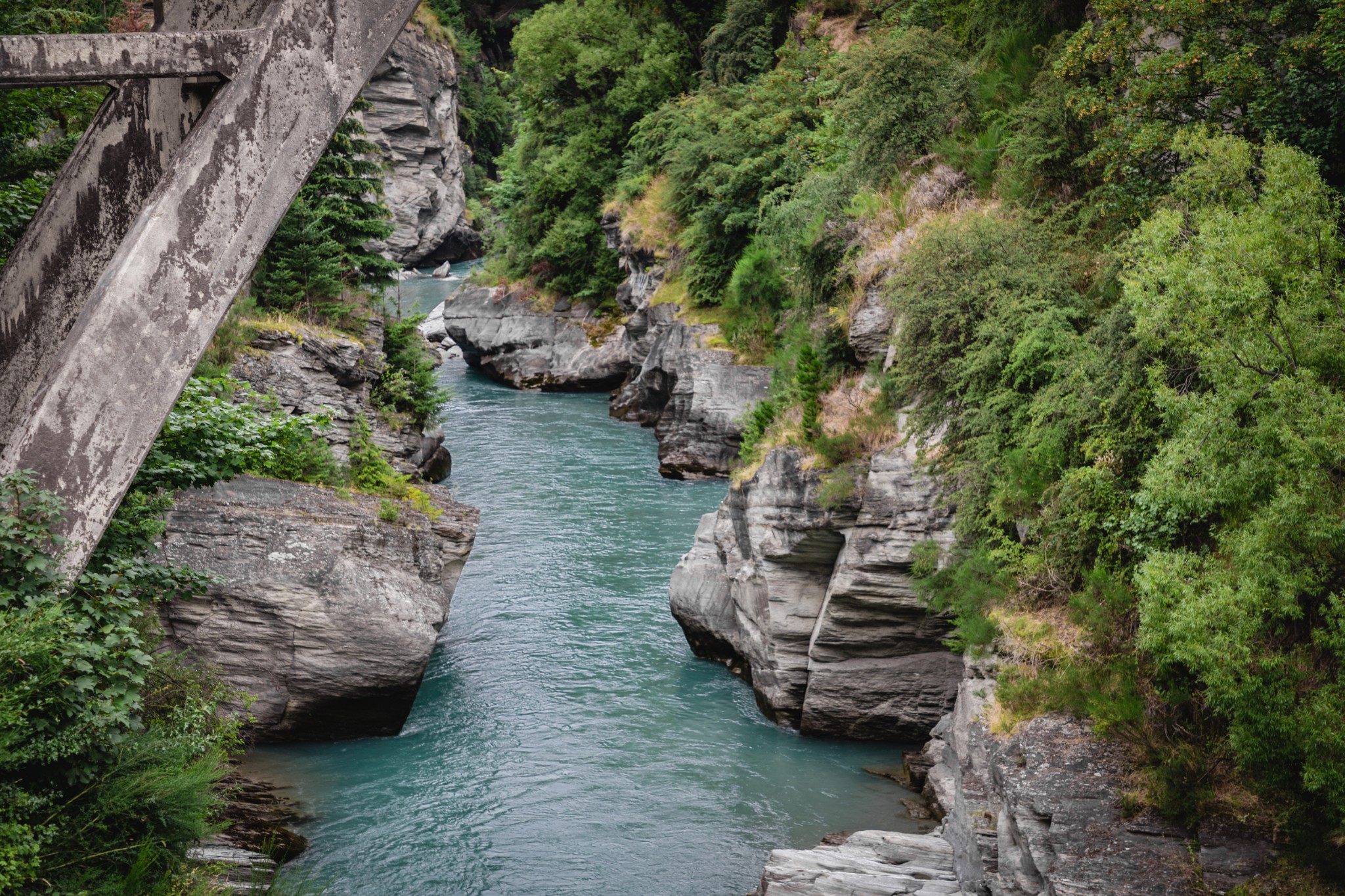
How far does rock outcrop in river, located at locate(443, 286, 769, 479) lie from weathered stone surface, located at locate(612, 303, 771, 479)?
1.0 inches

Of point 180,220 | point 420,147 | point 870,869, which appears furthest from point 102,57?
point 420,147

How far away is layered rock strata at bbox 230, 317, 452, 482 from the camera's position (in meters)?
16.3

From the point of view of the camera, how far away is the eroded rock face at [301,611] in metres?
12.5

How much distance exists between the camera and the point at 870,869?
927 cm

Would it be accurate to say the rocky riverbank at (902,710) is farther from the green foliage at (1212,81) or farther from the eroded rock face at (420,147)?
the eroded rock face at (420,147)

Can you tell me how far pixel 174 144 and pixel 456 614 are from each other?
1415 cm

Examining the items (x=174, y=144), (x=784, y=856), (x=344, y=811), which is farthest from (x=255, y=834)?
(x=174, y=144)

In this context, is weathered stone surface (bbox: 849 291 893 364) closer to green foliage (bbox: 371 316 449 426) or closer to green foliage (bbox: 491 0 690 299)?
green foliage (bbox: 371 316 449 426)

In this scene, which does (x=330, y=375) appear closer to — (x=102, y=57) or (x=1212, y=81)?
(x=1212, y=81)

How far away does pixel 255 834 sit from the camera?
10789mm

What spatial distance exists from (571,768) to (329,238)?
39.8 feet

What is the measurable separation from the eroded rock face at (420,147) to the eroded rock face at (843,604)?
47.0m

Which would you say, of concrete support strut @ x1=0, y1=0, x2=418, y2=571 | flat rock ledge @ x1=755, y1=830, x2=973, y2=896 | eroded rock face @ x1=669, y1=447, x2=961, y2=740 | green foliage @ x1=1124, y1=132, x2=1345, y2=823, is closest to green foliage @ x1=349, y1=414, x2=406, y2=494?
eroded rock face @ x1=669, y1=447, x2=961, y2=740

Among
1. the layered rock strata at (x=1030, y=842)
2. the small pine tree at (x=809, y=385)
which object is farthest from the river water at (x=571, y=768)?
the small pine tree at (x=809, y=385)
